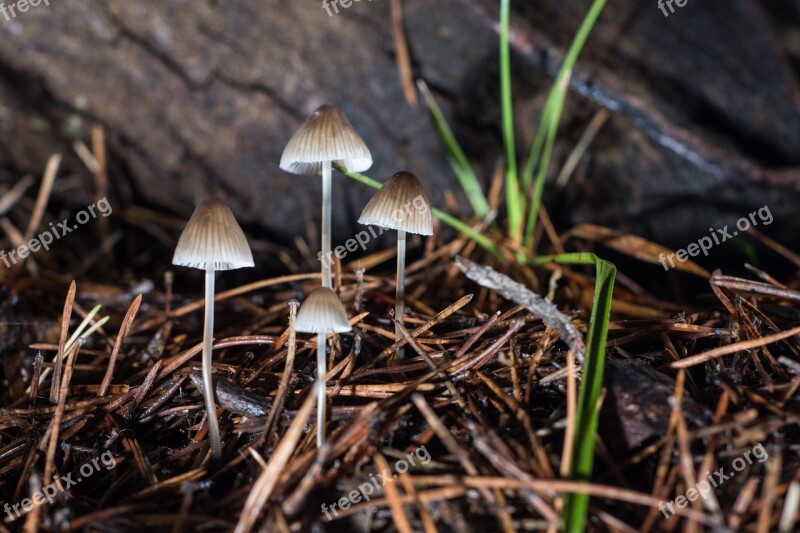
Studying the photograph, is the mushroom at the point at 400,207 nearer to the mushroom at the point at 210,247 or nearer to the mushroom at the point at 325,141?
the mushroom at the point at 325,141

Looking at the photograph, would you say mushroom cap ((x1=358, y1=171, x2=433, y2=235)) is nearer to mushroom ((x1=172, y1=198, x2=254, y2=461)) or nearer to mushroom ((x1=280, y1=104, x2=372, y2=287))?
mushroom ((x1=280, y1=104, x2=372, y2=287))

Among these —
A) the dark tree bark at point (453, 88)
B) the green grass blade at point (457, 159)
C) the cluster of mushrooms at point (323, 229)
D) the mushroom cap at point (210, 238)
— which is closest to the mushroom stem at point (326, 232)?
the cluster of mushrooms at point (323, 229)

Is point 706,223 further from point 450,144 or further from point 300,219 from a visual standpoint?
point 300,219

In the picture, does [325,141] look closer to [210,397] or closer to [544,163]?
[210,397]

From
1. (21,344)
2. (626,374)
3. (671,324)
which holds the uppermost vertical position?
(21,344)

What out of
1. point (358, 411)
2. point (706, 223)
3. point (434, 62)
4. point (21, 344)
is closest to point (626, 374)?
point (358, 411)

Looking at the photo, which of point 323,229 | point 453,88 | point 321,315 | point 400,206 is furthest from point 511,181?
point 321,315

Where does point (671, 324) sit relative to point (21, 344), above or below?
below
